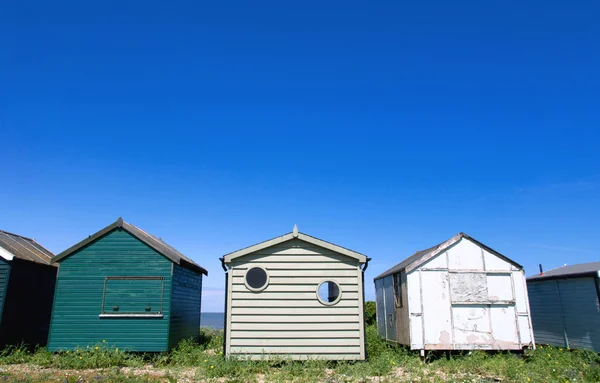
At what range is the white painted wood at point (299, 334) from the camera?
45.8 feet

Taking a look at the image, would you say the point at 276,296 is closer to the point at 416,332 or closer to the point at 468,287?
the point at 416,332

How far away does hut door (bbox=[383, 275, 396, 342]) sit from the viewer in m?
18.0

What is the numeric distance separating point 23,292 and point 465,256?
56.3ft

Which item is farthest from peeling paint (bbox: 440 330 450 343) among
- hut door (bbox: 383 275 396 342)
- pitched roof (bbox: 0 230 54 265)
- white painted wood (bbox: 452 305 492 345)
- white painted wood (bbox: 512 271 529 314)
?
pitched roof (bbox: 0 230 54 265)

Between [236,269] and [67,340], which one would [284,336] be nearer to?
[236,269]

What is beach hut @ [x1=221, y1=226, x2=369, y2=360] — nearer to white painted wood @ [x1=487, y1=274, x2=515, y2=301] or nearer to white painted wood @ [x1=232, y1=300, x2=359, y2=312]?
white painted wood @ [x1=232, y1=300, x2=359, y2=312]

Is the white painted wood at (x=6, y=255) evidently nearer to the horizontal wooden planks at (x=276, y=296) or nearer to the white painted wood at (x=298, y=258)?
the white painted wood at (x=298, y=258)

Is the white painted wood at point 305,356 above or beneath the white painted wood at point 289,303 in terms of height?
beneath

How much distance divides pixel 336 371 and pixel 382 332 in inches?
304

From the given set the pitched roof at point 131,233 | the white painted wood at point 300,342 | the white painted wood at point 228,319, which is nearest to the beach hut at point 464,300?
the white painted wood at point 300,342

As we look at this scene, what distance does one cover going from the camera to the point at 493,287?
52.5 ft

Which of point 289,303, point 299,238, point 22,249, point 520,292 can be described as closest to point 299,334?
point 289,303

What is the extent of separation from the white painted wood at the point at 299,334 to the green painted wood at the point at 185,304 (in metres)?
3.25

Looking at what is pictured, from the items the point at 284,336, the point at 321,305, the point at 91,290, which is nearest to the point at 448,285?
the point at 321,305
